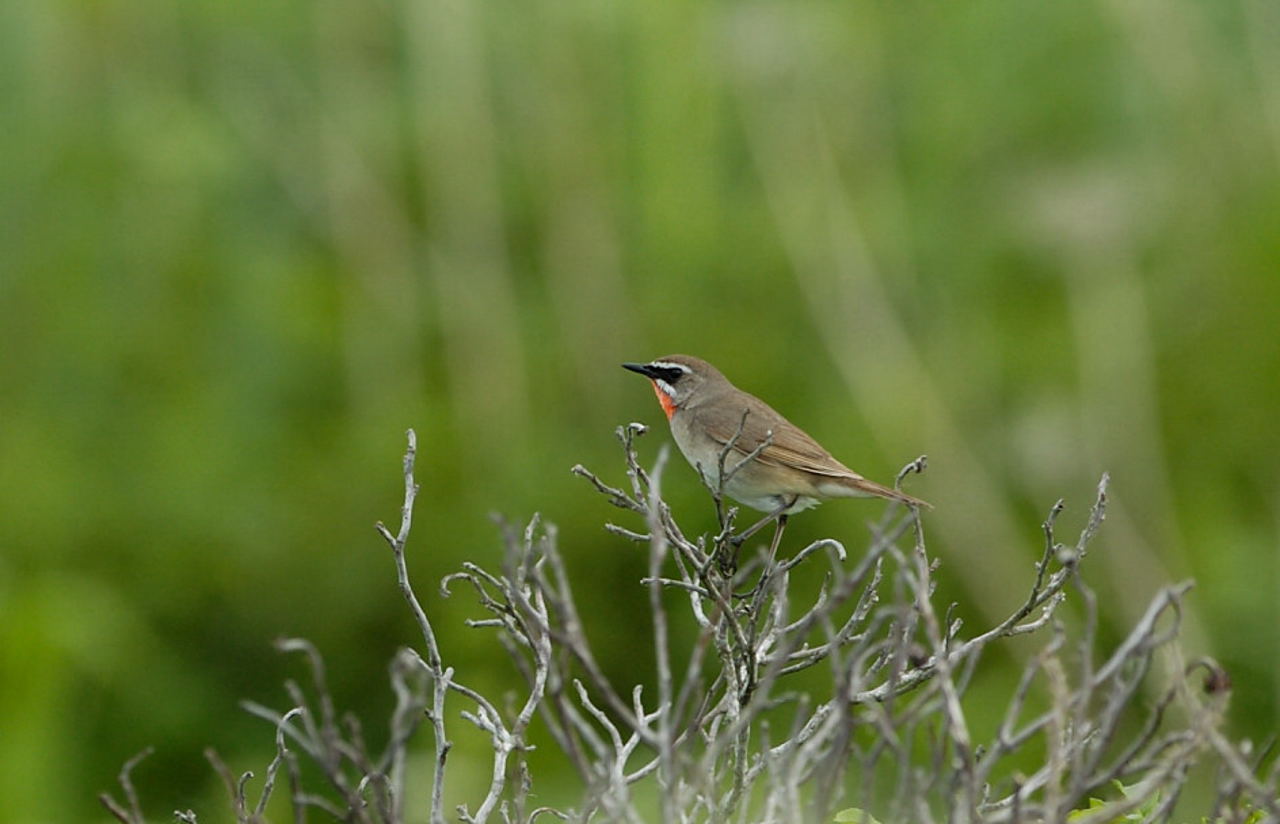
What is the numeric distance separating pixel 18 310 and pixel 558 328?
1911 millimetres

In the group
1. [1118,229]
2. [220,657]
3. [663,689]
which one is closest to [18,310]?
[220,657]

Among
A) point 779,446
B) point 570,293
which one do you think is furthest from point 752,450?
point 570,293

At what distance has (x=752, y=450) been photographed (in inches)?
133

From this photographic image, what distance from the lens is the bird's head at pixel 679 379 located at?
11.5 feet

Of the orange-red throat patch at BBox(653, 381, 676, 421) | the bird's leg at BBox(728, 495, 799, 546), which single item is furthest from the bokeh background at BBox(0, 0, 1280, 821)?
the bird's leg at BBox(728, 495, 799, 546)

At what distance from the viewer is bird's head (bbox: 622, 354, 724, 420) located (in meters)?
3.51

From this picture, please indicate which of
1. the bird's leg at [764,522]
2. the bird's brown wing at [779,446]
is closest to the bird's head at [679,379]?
the bird's brown wing at [779,446]

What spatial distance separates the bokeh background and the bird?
1.83 meters

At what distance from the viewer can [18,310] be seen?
20.8 feet

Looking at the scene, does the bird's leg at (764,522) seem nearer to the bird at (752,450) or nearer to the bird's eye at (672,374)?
the bird at (752,450)

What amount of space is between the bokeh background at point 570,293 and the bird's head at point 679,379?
1.76 meters

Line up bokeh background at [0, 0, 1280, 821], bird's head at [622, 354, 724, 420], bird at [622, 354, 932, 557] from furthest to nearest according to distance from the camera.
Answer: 1. bokeh background at [0, 0, 1280, 821]
2. bird's head at [622, 354, 724, 420]
3. bird at [622, 354, 932, 557]

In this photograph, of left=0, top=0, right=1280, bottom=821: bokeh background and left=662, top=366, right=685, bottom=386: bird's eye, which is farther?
left=0, top=0, right=1280, bottom=821: bokeh background

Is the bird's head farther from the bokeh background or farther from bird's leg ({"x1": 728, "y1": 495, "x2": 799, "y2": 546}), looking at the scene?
the bokeh background
